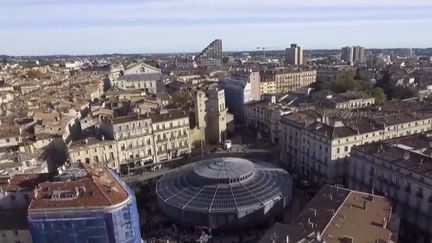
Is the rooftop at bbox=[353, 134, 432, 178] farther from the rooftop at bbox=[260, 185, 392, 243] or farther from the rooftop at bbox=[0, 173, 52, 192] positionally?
the rooftop at bbox=[0, 173, 52, 192]

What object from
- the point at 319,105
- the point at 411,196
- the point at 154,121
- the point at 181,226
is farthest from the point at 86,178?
the point at 319,105

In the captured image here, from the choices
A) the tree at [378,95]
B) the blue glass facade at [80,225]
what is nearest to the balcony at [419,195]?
the blue glass facade at [80,225]

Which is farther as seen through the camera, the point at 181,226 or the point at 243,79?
the point at 243,79

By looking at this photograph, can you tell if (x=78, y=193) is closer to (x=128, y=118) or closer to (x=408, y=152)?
(x=128, y=118)

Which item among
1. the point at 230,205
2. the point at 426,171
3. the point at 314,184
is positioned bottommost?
the point at 314,184

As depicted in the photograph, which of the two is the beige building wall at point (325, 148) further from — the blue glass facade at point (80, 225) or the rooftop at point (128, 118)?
the blue glass facade at point (80, 225)

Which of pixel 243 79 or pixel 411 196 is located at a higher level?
pixel 243 79

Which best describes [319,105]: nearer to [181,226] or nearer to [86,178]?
[181,226]
